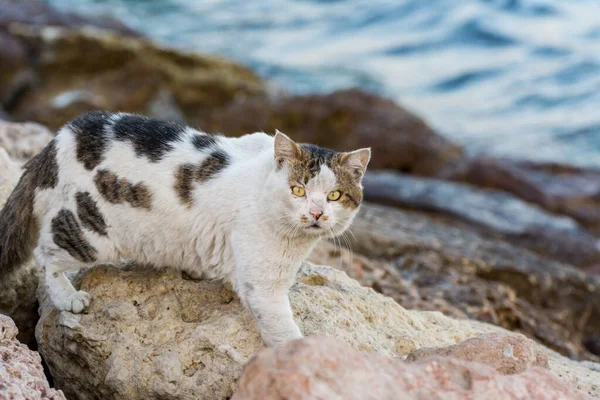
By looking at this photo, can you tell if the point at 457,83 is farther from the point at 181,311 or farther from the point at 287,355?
the point at 287,355

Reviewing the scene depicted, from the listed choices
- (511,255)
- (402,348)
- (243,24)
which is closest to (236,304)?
(402,348)

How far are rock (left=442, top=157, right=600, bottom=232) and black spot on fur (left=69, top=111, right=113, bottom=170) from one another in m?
7.54

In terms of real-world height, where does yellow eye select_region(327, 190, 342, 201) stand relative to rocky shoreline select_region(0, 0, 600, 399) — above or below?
above

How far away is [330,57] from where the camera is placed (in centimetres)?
1964

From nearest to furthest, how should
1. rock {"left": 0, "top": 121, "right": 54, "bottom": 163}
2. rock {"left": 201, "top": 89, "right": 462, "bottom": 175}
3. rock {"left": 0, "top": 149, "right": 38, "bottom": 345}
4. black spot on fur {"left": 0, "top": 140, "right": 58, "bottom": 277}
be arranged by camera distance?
black spot on fur {"left": 0, "top": 140, "right": 58, "bottom": 277}
rock {"left": 0, "top": 149, "right": 38, "bottom": 345}
rock {"left": 0, "top": 121, "right": 54, "bottom": 163}
rock {"left": 201, "top": 89, "right": 462, "bottom": 175}

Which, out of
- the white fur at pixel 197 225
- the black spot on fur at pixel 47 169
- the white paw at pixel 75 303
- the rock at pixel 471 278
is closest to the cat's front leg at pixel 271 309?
the white fur at pixel 197 225

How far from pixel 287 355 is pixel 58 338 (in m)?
1.96

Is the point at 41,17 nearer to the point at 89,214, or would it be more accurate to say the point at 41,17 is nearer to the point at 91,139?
the point at 91,139

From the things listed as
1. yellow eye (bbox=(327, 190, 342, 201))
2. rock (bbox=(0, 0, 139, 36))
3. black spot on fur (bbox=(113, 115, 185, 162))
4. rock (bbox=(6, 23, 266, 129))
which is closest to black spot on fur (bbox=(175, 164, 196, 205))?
black spot on fur (bbox=(113, 115, 185, 162))

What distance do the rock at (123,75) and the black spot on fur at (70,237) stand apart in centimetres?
924

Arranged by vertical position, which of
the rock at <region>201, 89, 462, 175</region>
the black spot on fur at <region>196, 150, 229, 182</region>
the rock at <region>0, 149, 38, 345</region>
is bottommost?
the rock at <region>201, 89, 462, 175</region>

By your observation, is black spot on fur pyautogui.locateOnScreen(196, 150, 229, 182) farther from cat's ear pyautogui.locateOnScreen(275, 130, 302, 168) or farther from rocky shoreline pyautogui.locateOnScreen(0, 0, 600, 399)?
rocky shoreline pyautogui.locateOnScreen(0, 0, 600, 399)

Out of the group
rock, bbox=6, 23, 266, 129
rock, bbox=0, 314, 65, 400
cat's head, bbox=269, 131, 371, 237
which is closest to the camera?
rock, bbox=0, 314, 65, 400

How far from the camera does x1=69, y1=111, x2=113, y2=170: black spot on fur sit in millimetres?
4273
